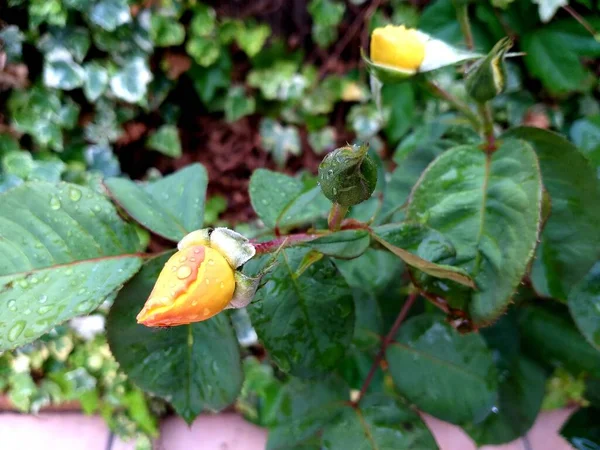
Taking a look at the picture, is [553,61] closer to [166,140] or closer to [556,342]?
[556,342]

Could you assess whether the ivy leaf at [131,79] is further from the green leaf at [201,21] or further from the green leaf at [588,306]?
the green leaf at [588,306]

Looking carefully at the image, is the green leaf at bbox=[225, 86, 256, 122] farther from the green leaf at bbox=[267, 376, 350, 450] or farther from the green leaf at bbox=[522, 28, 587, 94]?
the green leaf at bbox=[267, 376, 350, 450]

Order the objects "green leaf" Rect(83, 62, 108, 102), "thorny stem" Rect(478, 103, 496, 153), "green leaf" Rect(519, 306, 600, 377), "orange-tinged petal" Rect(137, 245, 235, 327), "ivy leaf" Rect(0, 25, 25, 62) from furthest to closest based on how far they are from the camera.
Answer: "green leaf" Rect(83, 62, 108, 102)
"ivy leaf" Rect(0, 25, 25, 62)
"green leaf" Rect(519, 306, 600, 377)
"thorny stem" Rect(478, 103, 496, 153)
"orange-tinged petal" Rect(137, 245, 235, 327)

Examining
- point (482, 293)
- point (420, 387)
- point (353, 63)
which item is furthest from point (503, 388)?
point (353, 63)

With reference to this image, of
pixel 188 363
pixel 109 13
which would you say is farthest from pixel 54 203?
pixel 109 13

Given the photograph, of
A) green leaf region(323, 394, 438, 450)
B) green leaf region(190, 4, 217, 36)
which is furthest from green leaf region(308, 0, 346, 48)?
green leaf region(323, 394, 438, 450)

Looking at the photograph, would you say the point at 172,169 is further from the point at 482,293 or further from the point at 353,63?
the point at 482,293

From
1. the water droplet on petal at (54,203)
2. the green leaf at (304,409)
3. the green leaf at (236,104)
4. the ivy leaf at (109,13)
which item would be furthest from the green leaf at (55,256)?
the green leaf at (236,104)
